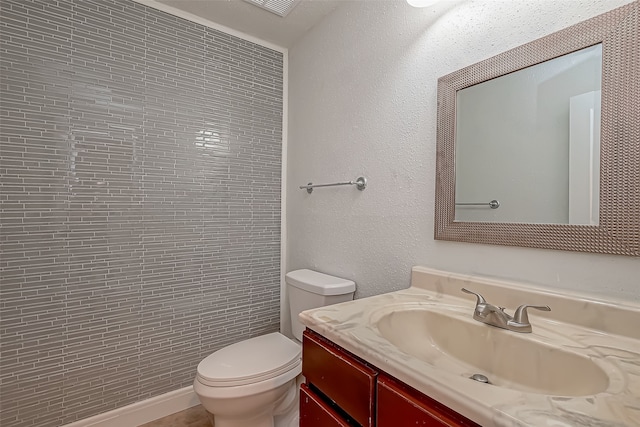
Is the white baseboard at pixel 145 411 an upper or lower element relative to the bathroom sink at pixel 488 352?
lower

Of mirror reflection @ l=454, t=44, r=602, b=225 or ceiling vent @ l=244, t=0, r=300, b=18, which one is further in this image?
ceiling vent @ l=244, t=0, r=300, b=18

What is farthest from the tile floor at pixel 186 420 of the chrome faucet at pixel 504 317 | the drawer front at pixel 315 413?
the chrome faucet at pixel 504 317

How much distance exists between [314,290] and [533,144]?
105cm

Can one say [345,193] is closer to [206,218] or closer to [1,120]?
[206,218]

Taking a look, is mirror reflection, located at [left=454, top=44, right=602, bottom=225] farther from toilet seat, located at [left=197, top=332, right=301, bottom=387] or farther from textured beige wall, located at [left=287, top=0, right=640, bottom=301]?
toilet seat, located at [left=197, top=332, right=301, bottom=387]

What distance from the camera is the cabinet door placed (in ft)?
1.65

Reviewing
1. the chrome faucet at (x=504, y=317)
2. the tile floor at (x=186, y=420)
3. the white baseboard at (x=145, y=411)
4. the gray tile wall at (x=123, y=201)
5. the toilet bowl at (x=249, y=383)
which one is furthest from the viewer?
the tile floor at (x=186, y=420)

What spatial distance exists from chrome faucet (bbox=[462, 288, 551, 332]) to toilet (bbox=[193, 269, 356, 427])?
677 mm

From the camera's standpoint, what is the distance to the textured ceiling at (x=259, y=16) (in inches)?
62.2

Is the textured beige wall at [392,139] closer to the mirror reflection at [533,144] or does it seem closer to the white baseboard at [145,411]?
the mirror reflection at [533,144]

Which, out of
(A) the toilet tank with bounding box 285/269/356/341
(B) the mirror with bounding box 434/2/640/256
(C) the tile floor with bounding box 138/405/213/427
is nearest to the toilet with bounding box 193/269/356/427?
(A) the toilet tank with bounding box 285/269/356/341

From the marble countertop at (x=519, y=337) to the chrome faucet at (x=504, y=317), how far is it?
0.02 m

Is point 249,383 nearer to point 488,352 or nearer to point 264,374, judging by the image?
point 264,374

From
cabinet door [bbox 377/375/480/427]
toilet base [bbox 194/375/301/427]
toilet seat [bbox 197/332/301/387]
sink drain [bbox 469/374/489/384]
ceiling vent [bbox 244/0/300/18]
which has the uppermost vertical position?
ceiling vent [bbox 244/0/300/18]
